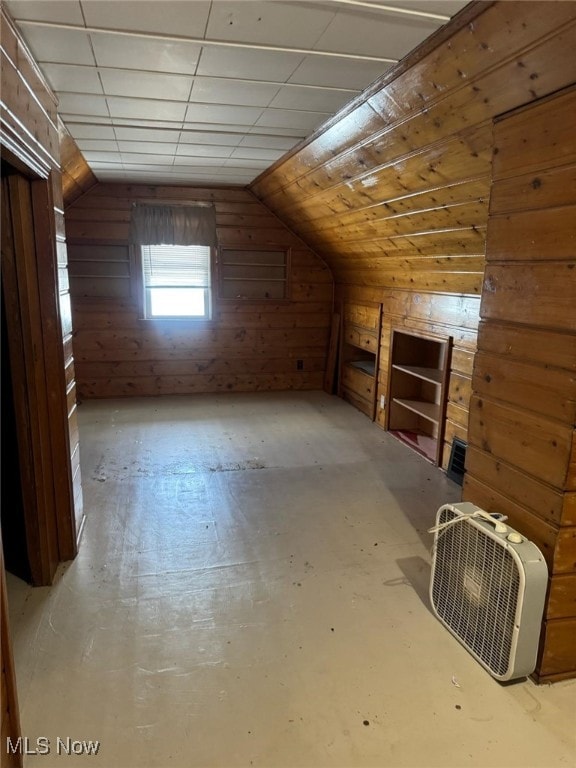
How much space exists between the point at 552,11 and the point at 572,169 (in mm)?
433

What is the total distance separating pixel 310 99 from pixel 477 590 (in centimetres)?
238

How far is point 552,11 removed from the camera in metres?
1.39

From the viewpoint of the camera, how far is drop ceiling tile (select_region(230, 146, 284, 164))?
3.56 meters

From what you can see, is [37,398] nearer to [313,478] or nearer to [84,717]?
[84,717]

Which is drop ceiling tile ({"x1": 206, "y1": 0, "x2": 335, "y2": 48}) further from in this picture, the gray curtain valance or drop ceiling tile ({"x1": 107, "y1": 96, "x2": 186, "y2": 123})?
the gray curtain valance

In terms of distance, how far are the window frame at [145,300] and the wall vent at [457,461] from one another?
3.19 metres

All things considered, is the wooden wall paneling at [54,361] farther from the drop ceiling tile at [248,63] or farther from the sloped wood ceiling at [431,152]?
the sloped wood ceiling at [431,152]

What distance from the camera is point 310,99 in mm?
2477

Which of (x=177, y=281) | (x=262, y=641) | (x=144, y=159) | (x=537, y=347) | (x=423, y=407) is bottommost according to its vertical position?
(x=262, y=641)

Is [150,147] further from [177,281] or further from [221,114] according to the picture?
[177,281]

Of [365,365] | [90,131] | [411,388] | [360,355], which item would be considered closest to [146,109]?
[90,131]

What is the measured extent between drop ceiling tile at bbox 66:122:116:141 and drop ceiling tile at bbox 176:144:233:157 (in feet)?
1.69

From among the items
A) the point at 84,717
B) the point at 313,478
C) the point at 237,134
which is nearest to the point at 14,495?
the point at 84,717

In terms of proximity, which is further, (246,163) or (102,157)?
(246,163)
